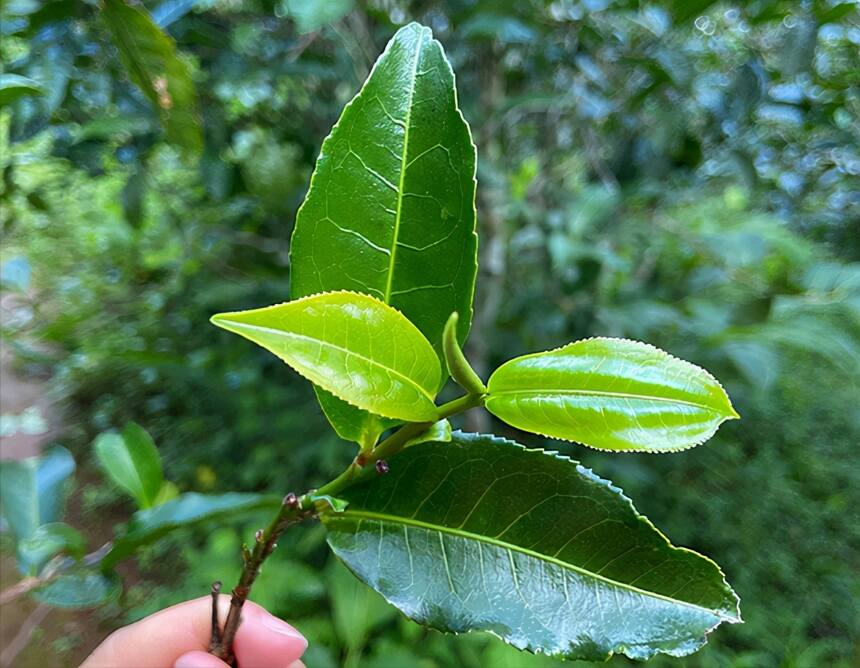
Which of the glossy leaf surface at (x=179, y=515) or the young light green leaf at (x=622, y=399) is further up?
the young light green leaf at (x=622, y=399)

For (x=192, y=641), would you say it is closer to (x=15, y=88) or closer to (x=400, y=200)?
(x=400, y=200)

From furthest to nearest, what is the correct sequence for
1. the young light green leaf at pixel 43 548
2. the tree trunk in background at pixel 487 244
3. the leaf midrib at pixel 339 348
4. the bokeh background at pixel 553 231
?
1. the tree trunk in background at pixel 487 244
2. the bokeh background at pixel 553 231
3. the young light green leaf at pixel 43 548
4. the leaf midrib at pixel 339 348

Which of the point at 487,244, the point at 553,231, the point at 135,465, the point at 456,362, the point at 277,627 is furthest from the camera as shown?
the point at 487,244

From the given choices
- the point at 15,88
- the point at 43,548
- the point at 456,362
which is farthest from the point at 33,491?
the point at 456,362

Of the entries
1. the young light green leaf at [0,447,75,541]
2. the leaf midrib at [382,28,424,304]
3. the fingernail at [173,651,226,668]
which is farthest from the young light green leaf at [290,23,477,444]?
the young light green leaf at [0,447,75,541]

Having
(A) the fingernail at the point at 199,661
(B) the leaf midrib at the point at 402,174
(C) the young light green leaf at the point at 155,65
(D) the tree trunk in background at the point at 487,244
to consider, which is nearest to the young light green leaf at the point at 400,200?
(B) the leaf midrib at the point at 402,174

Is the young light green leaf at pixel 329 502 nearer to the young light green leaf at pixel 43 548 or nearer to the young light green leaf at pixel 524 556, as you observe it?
the young light green leaf at pixel 524 556
